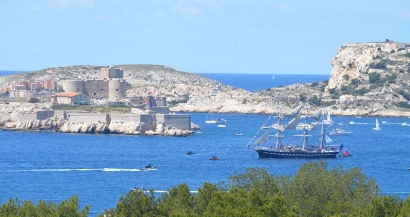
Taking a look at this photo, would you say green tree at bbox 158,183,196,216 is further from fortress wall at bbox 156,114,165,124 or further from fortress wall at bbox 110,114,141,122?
fortress wall at bbox 156,114,165,124

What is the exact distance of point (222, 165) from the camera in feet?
199

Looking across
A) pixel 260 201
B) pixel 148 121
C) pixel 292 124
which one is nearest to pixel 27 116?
pixel 148 121

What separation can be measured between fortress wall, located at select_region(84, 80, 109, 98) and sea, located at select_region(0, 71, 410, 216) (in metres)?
12.9

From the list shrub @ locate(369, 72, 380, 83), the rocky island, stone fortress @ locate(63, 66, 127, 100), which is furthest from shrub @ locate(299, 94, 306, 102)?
stone fortress @ locate(63, 66, 127, 100)

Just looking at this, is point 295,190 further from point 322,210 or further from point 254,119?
point 254,119

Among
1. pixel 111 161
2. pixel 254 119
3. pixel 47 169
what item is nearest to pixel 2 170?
pixel 47 169

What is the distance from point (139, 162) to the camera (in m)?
62.8

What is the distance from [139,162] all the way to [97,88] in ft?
129

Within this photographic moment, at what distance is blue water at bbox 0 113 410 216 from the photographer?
49906 mm

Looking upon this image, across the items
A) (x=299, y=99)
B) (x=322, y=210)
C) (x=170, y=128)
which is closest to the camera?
(x=322, y=210)

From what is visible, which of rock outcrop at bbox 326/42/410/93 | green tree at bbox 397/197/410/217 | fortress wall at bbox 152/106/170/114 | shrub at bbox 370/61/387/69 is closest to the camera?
green tree at bbox 397/197/410/217

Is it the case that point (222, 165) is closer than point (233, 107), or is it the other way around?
point (222, 165)

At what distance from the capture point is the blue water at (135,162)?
164 ft

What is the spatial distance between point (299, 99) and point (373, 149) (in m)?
47.9
